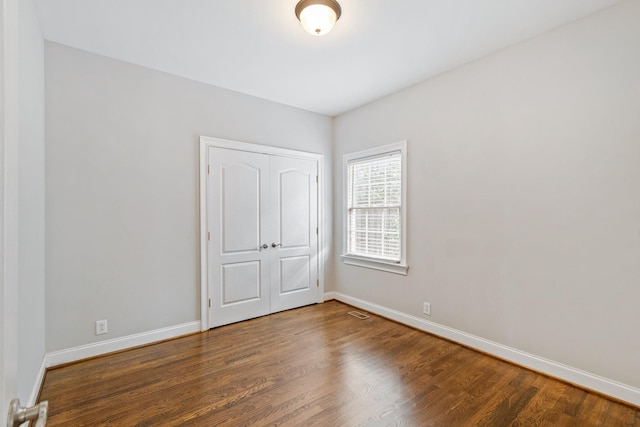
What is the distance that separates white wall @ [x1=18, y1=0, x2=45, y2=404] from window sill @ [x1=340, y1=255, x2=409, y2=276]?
3306mm

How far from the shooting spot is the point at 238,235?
369cm

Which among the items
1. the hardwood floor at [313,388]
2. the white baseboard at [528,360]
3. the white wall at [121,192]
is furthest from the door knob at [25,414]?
the white baseboard at [528,360]

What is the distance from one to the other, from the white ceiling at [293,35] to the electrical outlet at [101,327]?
2.53 metres

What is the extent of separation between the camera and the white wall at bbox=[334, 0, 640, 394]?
2.18 meters

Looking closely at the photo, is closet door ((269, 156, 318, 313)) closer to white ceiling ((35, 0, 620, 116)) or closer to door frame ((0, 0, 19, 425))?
white ceiling ((35, 0, 620, 116))

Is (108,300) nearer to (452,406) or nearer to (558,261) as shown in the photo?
(452,406)

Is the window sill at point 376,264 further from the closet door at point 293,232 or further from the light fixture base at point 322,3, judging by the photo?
the light fixture base at point 322,3

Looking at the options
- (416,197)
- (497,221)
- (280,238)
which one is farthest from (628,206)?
(280,238)

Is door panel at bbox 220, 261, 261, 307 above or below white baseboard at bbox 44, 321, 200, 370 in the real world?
above

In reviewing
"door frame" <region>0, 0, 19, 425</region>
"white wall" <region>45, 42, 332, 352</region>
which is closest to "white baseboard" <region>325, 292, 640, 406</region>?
"white wall" <region>45, 42, 332, 352</region>

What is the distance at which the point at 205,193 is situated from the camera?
11.3 feet

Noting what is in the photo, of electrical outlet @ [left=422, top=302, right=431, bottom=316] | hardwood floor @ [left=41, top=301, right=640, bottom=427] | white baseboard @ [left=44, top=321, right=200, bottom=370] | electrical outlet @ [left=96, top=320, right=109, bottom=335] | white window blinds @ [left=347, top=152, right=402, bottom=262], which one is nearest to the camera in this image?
hardwood floor @ [left=41, top=301, right=640, bottom=427]

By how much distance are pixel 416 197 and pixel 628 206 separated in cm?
174

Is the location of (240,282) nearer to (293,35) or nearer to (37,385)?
(37,385)
